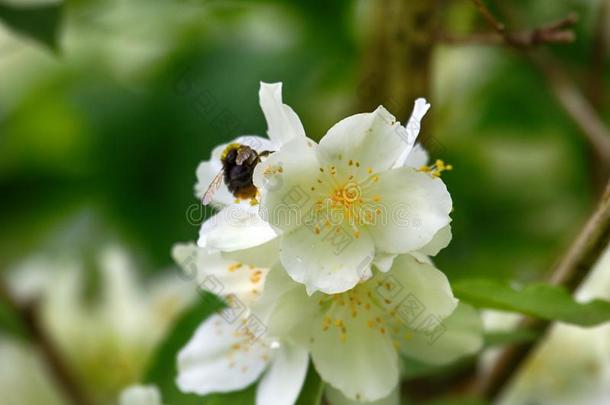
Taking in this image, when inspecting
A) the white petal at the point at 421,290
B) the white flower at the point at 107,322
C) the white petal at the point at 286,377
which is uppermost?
the white petal at the point at 421,290

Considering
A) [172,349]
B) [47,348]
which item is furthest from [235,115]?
[172,349]

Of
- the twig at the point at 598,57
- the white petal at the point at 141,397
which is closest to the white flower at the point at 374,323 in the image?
the white petal at the point at 141,397

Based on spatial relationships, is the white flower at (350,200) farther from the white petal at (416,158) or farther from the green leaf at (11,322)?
the green leaf at (11,322)

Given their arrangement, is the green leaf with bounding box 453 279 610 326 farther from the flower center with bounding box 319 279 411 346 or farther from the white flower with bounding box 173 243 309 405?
the white flower with bounding box 173 243 309 405

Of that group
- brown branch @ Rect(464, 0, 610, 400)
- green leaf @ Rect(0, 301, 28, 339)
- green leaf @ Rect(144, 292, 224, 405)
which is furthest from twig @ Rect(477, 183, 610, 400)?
green leaf @ Rect(0, 301, 28, 339)

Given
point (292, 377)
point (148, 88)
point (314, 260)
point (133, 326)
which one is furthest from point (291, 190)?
point (148, 88)

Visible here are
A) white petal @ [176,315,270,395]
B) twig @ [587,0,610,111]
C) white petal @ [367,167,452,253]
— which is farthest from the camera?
twig @ [587,0,610,111]

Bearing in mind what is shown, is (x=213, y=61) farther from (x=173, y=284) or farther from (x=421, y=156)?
(x=421, y=156)
